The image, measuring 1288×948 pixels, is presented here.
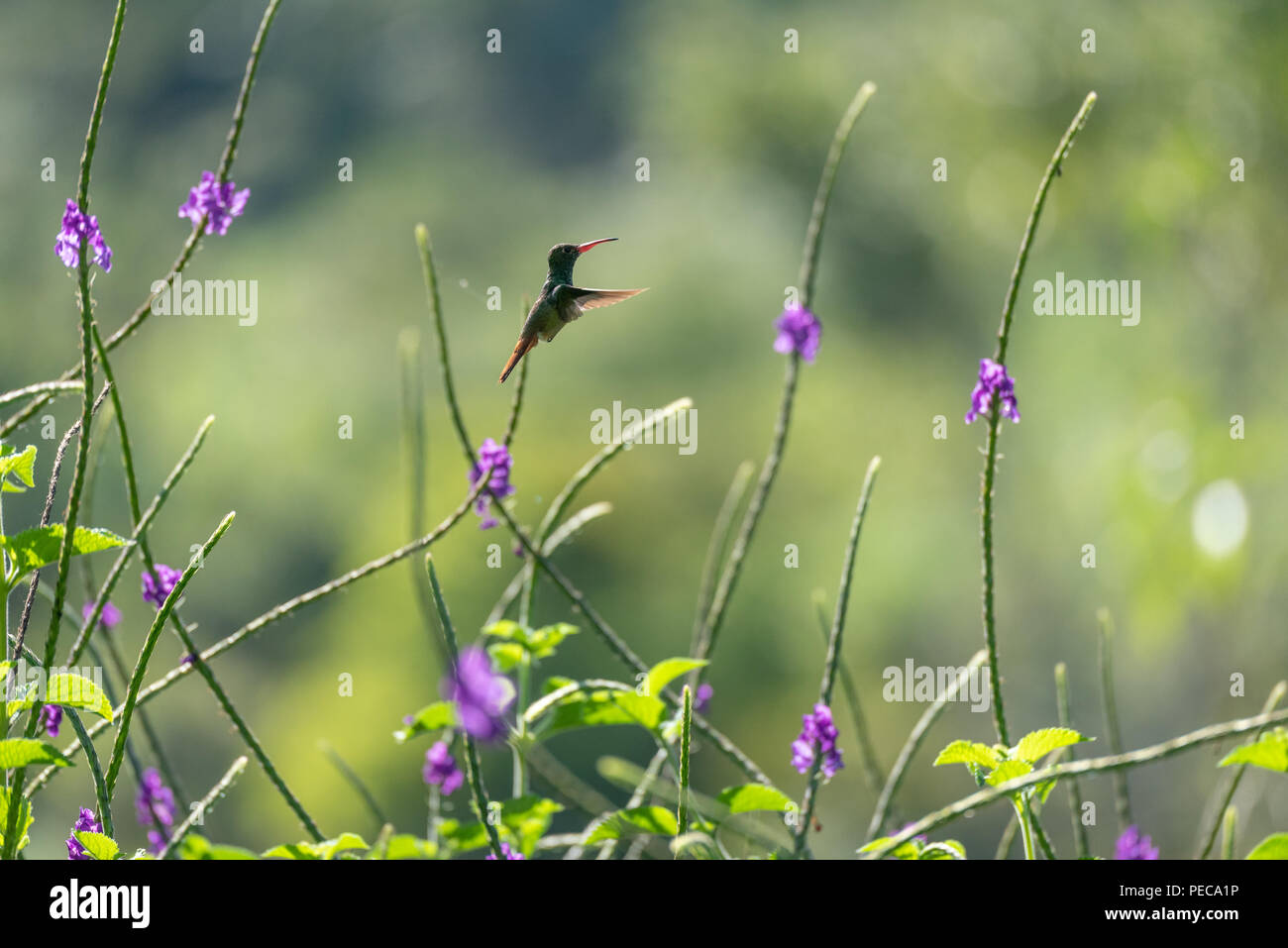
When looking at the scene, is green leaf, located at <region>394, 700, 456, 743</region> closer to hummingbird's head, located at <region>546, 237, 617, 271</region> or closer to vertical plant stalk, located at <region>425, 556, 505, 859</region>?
vertical plant stalk, located at <region>425, 556, 505, 859</region>

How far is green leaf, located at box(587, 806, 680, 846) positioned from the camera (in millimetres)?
879

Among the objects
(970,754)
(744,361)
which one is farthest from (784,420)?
(744,361)

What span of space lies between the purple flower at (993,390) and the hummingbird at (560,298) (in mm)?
282

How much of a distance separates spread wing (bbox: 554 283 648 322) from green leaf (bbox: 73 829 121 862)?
512 millimetres

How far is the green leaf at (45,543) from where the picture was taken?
2.61 ft

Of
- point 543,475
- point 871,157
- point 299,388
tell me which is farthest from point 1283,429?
point 299,388

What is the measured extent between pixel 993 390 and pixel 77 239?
2.12ft

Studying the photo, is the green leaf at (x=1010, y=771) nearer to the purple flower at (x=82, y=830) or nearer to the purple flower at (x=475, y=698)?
the purple flower at (x=475, y=698)

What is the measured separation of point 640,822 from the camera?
88 cm

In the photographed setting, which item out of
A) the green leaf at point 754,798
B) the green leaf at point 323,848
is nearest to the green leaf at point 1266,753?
the green leaf at point 754,798

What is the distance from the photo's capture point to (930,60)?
8016 millimetres

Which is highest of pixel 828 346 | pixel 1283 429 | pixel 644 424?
pixel 828 346
